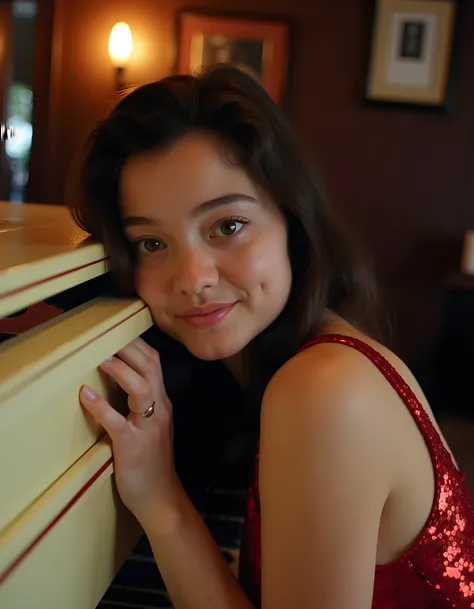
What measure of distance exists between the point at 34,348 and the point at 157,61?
2.85 meters

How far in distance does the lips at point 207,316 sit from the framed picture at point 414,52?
96.0 inches

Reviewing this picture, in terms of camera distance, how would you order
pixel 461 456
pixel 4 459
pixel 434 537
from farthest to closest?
pixel 461 456
pixel 434 537
pixel 4 459

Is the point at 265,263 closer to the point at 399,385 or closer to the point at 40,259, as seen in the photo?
the point at 399,385

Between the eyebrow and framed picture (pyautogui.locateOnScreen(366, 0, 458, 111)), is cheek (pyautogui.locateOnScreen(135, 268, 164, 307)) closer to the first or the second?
the eyebrow

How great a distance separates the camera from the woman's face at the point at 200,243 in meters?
0.71

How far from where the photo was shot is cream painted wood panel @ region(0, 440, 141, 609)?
1.47 feet

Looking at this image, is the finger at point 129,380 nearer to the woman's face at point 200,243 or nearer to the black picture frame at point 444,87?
the woman's face at point 200,243

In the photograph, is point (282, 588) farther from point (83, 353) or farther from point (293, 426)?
point (83, 353)

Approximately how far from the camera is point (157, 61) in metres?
3.06

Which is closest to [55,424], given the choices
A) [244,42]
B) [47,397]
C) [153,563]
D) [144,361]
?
[47,397]

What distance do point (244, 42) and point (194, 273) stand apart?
8.32 ft

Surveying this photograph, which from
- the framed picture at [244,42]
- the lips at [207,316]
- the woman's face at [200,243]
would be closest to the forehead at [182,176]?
the woman's face at [200,243]

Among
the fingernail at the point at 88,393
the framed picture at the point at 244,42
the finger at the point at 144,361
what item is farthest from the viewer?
the framed picture at the point at 244,42

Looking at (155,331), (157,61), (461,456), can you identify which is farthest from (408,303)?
(155,331)
